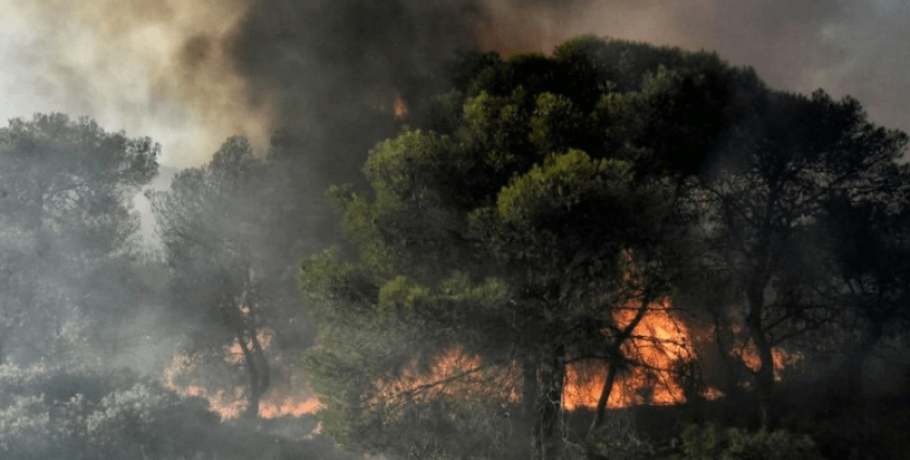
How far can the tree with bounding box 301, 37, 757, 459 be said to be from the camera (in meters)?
11.5

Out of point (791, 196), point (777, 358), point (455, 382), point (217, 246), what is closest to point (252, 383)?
point (217, 246)

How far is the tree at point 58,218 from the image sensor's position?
19.1 m

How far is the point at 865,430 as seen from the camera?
17094 millimetres

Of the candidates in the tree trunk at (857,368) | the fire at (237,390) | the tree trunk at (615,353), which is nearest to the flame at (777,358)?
the tree trunk at (857,368)

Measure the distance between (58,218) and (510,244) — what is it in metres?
14.0

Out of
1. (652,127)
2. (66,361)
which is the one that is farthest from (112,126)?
(652,127)

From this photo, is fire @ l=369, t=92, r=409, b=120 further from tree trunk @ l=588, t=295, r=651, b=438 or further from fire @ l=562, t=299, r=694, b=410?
tree trunk @ l=588, t=295, r=651, b=438

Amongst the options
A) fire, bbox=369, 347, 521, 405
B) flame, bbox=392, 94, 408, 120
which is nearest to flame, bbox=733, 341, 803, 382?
fire, bbox=369, 347, 521, 405

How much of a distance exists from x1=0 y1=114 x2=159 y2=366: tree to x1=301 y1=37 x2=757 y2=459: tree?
32.8 feet

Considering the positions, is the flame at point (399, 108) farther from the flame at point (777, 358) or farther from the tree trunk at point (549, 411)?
the flame at point (777, 358)

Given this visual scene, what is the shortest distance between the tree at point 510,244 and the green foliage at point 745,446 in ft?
8.26

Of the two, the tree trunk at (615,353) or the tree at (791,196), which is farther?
the tree at (791,196)

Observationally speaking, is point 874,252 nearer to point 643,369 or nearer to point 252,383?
point 643,369

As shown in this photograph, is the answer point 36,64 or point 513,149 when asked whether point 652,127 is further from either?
point 36,64
